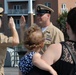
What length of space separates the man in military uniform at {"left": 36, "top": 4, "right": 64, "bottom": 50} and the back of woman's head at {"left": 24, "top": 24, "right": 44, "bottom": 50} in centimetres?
204

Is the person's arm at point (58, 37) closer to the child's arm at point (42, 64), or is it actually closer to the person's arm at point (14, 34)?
the person's arm at point (14, 34)

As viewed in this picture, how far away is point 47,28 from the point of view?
702 cm

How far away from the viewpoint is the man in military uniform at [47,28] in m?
6.86

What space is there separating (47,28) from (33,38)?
7.65ft

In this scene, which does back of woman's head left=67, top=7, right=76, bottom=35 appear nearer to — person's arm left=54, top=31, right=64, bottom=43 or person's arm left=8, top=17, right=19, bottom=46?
person's arm left=8, top=17, right=19, bottom=46

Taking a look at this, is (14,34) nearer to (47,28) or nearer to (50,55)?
(47,28)

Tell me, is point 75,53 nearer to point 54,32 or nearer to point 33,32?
point 33,32

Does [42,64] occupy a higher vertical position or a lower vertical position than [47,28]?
lower

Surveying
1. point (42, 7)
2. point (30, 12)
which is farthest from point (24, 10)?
point (42, 7)

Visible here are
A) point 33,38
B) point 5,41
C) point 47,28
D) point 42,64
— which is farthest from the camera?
point 47,28

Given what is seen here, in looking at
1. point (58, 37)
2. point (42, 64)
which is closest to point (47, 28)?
point (58, 37)

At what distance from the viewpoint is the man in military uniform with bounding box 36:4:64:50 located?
22.5 feet

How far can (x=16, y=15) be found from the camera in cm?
7306

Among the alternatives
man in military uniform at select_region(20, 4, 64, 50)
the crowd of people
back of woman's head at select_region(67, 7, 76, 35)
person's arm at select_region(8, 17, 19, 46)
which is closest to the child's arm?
the crowd of people
